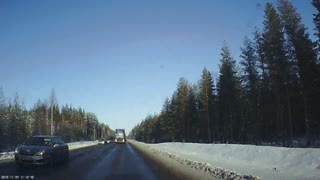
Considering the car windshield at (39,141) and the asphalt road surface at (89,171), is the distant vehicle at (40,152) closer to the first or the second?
the car windshield at (39,141)

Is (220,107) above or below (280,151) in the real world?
above

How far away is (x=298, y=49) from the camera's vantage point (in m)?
43.6

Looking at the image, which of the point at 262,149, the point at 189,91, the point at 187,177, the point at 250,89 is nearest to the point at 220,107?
the point at 250,89

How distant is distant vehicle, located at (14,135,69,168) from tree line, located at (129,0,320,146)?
1063 inches

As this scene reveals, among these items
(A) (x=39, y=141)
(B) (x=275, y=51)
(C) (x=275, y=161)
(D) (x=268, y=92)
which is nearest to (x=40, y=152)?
(A) (x=39, y=141)

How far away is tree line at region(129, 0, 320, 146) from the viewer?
1726 inches

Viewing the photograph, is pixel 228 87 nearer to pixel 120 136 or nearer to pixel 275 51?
pixel 275 51

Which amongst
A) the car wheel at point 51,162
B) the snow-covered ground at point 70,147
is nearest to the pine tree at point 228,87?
the snow-covered ground at point 70,147

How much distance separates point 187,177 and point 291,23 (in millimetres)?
32983

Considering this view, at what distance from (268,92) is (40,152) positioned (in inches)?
1687

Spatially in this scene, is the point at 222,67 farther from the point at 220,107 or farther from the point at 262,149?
the point at 262,149

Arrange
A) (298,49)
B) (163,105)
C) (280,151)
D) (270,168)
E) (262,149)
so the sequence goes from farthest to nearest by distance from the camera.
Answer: (163,105) < (298,49) < (262,149) < (280,151) < (270,168)

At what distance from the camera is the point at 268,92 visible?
56.4 meters

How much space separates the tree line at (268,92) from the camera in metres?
43.8
